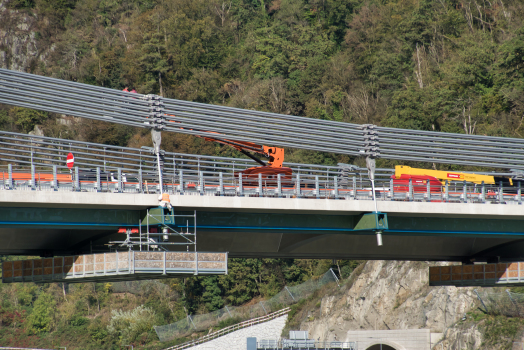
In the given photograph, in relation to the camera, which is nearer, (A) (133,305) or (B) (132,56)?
(A) (133,305)

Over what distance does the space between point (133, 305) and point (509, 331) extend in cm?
6285

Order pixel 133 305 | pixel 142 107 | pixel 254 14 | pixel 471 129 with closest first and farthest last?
pixel 142 107 < pixel 471 129 < pixel 133 305 < pixel 254 14

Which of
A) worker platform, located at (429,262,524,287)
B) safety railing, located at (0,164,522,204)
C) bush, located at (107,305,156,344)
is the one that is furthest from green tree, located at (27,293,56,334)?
worker platform, located at (429,262,524,287)

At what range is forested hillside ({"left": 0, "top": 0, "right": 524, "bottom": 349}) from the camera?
275ft

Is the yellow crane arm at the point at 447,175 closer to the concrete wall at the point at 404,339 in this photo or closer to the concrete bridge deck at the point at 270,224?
the concrete bridge deck at the point at 270,224

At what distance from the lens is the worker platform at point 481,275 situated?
4469 centimetres

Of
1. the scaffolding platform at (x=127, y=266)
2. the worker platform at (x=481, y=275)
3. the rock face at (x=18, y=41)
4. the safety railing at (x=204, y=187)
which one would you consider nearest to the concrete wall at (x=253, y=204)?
the safety railing at (x=204, y=187)

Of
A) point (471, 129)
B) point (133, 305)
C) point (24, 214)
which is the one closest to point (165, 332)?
point (133, 305)

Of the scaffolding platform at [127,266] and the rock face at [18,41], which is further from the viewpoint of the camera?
the rock face at [18,41]

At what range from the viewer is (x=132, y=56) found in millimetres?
126000

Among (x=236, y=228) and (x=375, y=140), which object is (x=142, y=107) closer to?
(x=236, y=228)

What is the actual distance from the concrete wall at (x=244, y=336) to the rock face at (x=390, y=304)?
16.7 ft

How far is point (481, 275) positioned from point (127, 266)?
25.0m

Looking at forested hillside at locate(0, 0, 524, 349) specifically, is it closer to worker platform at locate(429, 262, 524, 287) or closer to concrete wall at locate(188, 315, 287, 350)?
concrete wall at locate(188, 315, 287, 350)
